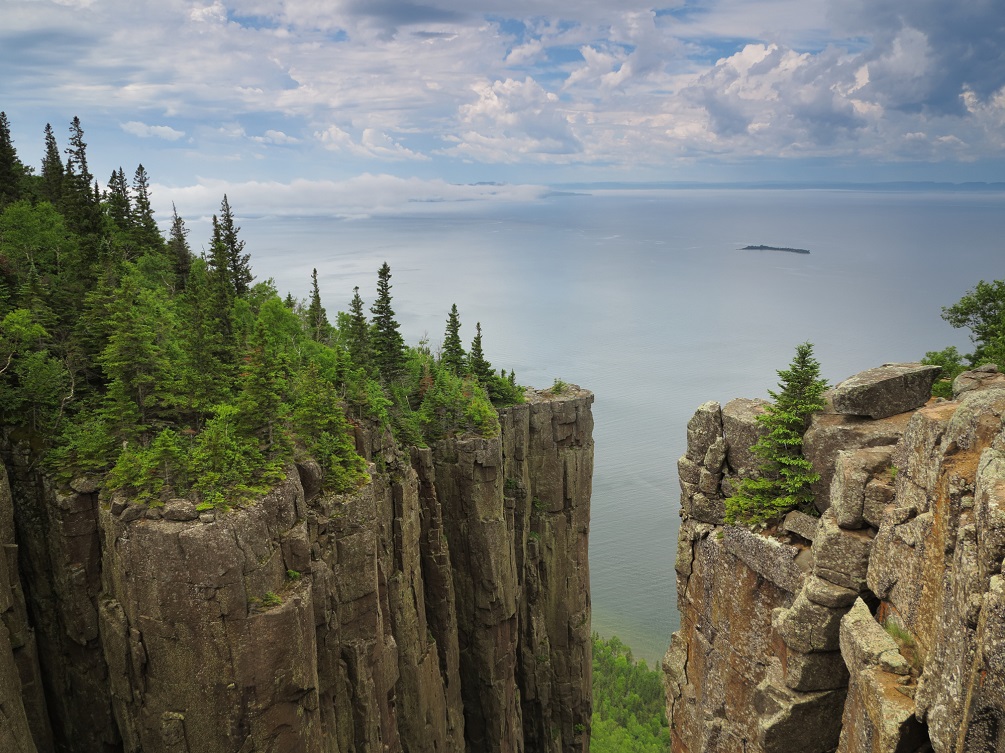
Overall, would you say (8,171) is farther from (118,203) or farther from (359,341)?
(359,341)

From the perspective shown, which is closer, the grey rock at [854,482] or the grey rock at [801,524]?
the grey rock at [854,482]

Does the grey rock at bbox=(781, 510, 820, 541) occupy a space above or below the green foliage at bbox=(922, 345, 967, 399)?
below

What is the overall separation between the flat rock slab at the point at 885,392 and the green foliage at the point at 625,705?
52.7 m

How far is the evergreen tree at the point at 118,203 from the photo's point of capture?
6875 centimetres

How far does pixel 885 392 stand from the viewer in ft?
64.5

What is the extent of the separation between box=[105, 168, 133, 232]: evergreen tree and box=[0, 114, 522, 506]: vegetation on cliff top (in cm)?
1857

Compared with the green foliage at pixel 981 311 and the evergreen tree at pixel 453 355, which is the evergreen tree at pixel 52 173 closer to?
the evergreen tree at pixel 453 355

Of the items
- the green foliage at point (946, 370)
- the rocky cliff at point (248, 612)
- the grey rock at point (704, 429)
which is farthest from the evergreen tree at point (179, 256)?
the green foliage at point (946, 370)

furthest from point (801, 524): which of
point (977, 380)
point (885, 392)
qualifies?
point (977, 380)

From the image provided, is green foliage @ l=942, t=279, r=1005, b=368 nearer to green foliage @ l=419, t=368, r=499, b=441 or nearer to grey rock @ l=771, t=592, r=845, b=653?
grey rock @ l=771, t=592, r=845, b=653

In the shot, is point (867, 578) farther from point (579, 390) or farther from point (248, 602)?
point (579, 390)

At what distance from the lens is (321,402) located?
33.9 meters

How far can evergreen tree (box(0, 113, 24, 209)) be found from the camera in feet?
206

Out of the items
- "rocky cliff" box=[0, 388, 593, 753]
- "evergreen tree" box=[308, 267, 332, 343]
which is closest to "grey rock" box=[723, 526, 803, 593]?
"rocky cliff" box=[0, 388, 593, 753]
